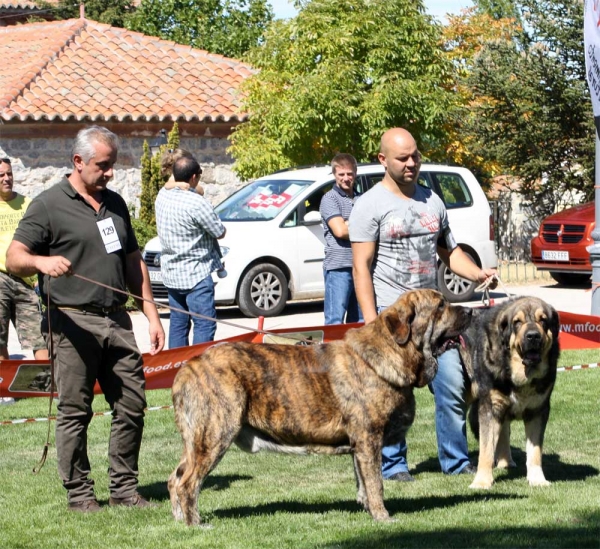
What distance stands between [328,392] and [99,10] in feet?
119

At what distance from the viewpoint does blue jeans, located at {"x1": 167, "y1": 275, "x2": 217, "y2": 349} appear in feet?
30.5

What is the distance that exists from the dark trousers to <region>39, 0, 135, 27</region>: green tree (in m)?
34.2

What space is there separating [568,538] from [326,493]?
1.72m

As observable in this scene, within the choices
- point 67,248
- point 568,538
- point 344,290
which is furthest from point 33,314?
point 568,538

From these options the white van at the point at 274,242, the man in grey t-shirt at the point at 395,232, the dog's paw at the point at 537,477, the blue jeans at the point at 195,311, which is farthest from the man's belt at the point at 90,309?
the white van at the point at 274,242

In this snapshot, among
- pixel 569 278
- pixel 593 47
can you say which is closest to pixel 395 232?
pixel 593 47

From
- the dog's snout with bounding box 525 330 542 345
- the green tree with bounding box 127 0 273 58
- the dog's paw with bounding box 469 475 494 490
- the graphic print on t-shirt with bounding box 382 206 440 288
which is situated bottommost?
the dog's paw with bounding box 469 475 494 490

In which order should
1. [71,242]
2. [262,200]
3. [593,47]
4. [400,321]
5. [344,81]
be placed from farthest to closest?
[344,81] < [262,200] < [593,47] < [71,242] < [400,321]

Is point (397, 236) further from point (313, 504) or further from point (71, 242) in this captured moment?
point (71, 242)

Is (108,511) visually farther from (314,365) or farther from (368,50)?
(368,50)

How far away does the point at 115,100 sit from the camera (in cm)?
2300

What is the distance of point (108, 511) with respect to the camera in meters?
6.21

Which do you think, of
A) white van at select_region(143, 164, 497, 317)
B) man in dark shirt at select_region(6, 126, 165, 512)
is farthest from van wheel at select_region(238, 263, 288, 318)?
man in dark shirt at select_region(6, 126, 165, 512)

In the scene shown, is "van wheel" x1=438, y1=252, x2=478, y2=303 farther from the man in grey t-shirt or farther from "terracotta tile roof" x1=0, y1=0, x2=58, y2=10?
"terracotta tile roof" x1=0, y1=0, x2=58, y2=10
